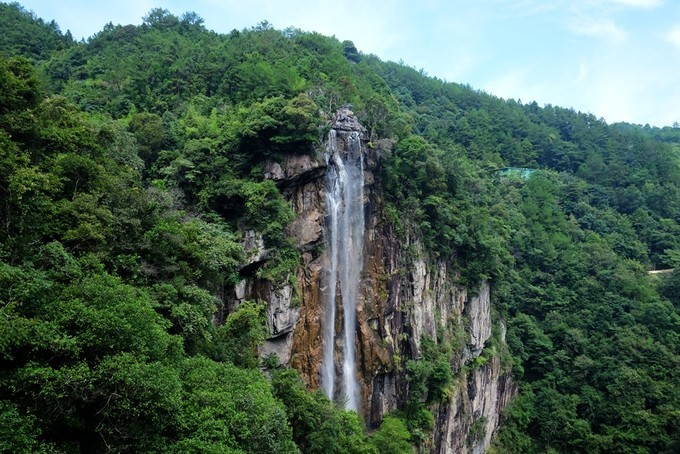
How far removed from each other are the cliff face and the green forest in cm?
85

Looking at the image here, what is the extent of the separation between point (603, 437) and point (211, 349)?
1017 inches

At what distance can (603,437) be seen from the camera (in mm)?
27031

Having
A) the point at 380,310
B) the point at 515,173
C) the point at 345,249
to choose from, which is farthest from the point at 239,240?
the point at 515,173

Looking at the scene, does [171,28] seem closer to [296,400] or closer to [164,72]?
[164,72]

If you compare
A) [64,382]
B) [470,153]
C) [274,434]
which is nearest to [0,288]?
[64,382]

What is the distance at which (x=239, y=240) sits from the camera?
17266 mm

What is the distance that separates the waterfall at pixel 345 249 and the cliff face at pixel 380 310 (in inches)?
13.2

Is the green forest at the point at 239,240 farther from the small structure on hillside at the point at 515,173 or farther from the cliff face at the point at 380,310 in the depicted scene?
the small structure on hillside at the point at 515,173

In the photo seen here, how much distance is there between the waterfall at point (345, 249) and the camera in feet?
65.0

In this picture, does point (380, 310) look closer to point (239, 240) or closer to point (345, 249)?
point (345, 249)

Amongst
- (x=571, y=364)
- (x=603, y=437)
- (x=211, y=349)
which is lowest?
(x=603, y=437)

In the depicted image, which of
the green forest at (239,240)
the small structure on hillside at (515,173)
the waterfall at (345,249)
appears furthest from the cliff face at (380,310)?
the small structure on hillside at (515,173)

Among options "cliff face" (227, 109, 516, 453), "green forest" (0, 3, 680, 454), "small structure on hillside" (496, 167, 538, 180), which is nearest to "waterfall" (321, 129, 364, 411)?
"cliff face" (227, 109, 516, 453)

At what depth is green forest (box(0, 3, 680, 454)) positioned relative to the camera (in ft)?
25.2
